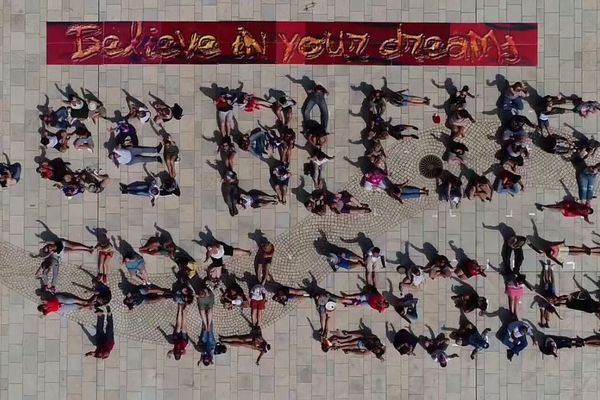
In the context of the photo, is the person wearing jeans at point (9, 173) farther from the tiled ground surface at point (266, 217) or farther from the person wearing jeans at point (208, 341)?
the person wearing jeans at point (208, 341)

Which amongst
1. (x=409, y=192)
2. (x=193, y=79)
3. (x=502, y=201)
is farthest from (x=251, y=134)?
(x=502, y=201)

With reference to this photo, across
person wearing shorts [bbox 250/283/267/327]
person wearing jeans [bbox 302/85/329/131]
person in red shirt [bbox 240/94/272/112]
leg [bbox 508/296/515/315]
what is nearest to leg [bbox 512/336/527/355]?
leg [bbox 508/296/515/315]

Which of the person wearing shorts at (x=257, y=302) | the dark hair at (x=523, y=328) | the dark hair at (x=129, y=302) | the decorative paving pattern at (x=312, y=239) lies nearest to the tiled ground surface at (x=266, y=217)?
the decorative paving pattern at (x=312, y=239)

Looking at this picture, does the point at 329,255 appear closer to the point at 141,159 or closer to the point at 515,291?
the point at 515,291

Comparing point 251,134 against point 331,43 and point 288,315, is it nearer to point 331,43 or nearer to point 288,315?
point 331,43

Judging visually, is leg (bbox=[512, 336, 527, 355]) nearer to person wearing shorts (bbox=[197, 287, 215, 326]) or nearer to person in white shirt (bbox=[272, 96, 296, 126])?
person wearing shorts (bbox=[197, 287, 215, 326])

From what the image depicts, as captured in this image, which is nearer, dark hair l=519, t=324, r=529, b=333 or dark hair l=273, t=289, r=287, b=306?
dark hair l=273, t=289, r=287, b=306
